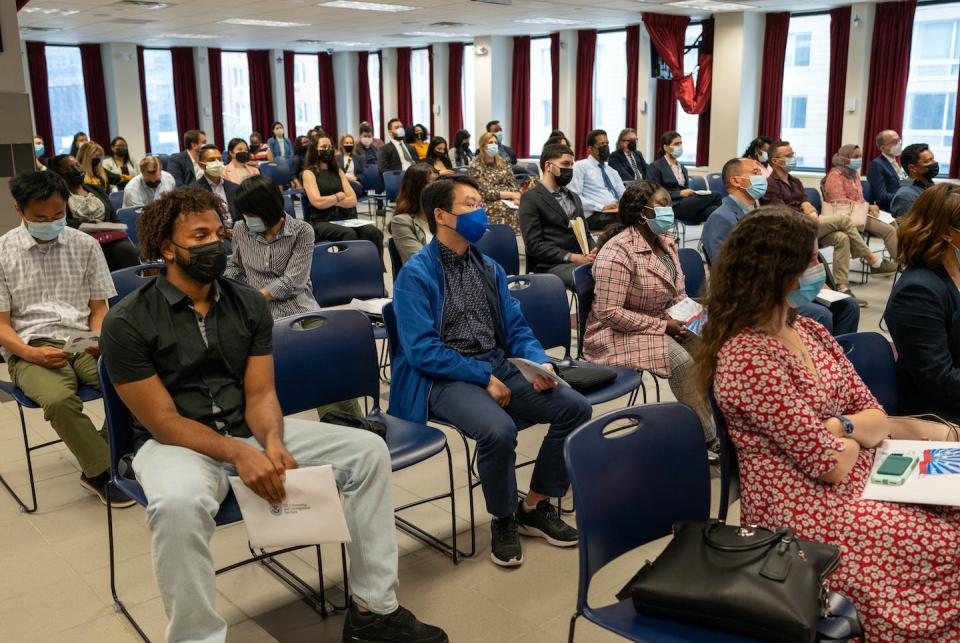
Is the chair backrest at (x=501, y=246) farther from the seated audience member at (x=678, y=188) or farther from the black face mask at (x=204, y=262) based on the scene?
the seated audience member at (x=678, y=188)

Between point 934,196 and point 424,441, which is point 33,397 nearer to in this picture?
point 424,441

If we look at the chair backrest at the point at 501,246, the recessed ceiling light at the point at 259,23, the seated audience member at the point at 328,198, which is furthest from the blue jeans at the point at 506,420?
the recessed ceiling light at the point at 259,23

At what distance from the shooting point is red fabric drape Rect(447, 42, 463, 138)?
17516 millimetres

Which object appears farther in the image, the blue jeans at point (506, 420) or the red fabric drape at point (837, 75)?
the red fabric drape at point (837, 75)

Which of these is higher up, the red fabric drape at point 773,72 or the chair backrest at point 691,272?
the red fabric drape at point 773,72

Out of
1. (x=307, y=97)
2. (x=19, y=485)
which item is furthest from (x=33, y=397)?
(x=307, y=97)

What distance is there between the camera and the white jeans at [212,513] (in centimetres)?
217

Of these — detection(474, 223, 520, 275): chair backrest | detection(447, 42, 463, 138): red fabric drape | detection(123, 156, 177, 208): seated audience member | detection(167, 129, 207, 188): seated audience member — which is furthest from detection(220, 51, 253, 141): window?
detection(474, 223, 520, 275): chair backrest

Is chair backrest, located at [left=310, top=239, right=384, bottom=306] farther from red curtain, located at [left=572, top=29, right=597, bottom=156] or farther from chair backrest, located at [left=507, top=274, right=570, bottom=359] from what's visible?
red curtain, located at [left=572, top=29, right=597, bottom=156]

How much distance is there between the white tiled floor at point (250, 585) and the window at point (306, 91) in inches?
695

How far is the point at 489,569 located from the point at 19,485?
85.5 inches

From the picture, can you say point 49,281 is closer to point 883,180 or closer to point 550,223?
point 550,223

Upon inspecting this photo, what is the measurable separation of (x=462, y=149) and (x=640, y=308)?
9443mm

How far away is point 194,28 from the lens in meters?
14.0
